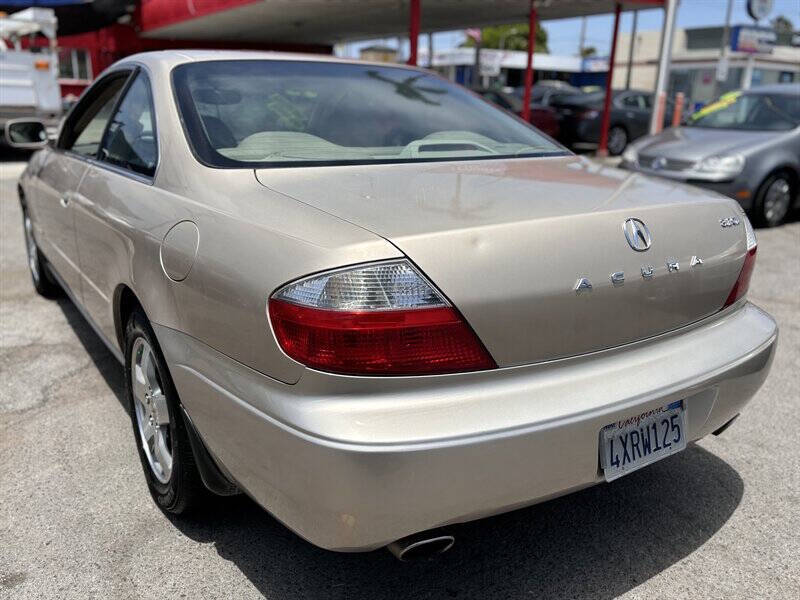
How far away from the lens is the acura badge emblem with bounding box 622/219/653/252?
1966mm

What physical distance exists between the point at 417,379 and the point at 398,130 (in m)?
1.41

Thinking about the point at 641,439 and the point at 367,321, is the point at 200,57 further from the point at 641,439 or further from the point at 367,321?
the point at 641,439

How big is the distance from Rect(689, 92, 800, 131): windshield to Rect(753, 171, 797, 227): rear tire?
0.69m

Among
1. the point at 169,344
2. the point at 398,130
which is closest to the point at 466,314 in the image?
the point at 169,344

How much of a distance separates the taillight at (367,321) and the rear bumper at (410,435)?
0.04m

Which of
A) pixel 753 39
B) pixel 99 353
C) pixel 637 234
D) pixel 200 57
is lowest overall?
pixel 99 353

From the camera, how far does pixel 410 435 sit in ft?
5.34

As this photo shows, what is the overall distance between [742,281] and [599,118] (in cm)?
1362

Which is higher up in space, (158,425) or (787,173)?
(787,173)

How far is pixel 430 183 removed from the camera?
7.25ft

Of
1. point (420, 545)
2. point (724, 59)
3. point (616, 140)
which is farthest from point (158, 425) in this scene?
point (724, 59)

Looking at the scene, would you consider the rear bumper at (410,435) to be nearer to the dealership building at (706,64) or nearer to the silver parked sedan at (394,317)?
the silver parked sedan at (394,317)

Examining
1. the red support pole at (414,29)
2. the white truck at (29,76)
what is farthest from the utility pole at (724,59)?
the white truck at (29,76)

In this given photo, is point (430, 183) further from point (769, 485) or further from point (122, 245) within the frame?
point (769, 485)
